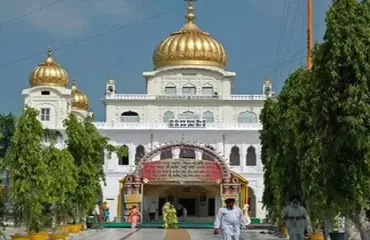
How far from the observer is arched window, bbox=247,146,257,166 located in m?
51.7

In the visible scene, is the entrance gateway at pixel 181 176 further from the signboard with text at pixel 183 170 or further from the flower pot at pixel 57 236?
the flower pot at pixel 57 236

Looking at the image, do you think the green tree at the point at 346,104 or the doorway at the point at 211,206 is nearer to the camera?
the green tree at the point at 346,104

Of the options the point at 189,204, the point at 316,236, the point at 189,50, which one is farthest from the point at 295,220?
the point at 189,50

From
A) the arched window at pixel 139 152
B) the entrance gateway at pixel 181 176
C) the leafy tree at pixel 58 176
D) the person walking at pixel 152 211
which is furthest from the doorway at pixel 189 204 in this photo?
the leafy tree at pixel 58 176

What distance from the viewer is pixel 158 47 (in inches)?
2271

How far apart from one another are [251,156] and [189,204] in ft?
18.3

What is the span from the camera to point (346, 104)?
43.0ft

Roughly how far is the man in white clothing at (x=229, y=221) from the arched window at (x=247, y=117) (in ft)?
135

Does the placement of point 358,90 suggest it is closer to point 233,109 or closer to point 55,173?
point 55,173

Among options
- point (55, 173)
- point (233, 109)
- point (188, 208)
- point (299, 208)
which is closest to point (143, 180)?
point (188, 208)

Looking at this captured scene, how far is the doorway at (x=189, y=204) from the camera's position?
165ft

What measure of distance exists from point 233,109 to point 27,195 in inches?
1403

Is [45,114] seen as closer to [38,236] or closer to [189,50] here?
[189,50]

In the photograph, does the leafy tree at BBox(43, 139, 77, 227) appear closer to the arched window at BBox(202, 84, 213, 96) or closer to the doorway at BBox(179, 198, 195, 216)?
the doorway at BBox(179, 198, 195, 216)
